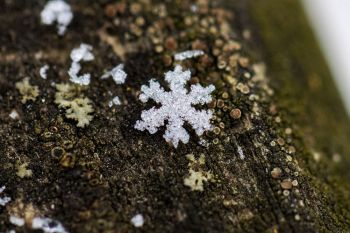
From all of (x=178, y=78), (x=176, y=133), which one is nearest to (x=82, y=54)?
(x=178, y=78)

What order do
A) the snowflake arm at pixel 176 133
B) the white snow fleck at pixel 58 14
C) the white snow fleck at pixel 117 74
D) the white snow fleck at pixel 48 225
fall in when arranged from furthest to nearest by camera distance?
1. the white snow fleck at pixel 58 14
2. the white snow fleck at pixel 117 74
3. the snowflake arm at pixel 176 133
4. the white snow fleck at pixel 48 225

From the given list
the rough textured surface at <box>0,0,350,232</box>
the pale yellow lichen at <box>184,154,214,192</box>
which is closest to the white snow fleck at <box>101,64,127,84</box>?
the rough textured surface at <box>0,0,350,232</box>

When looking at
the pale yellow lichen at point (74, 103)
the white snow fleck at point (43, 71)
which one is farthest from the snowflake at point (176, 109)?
the white snow fleck at point (43, 71)

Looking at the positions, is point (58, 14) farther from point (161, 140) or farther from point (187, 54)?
point (161, 140)

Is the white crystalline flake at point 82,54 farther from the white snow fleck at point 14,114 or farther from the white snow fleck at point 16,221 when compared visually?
the white snow fleck at point 16,221

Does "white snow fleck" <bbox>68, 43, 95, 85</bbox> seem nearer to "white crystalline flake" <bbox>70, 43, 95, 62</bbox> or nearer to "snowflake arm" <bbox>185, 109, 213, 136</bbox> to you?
"white crystalline flake" <bbox>70, 43, 95, 62</bbox>

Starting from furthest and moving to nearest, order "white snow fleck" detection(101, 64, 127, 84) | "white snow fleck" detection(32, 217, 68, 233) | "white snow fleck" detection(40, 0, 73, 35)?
"white snow fleck" detection(40, 0, 73, 35) → "white snow fleck" detection(101, 64, 127, 84) → "white snow fleck" detection(32, 217, 68, 233)

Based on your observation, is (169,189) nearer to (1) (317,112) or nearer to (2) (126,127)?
(2) (126,127)

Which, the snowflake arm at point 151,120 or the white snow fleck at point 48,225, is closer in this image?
the white snow fleck at point 48,225
